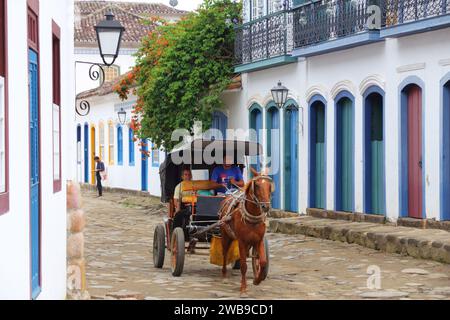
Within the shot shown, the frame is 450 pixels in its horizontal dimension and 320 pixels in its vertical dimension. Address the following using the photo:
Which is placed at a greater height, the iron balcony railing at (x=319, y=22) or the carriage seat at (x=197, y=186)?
the iron balcony railing at (x=319, y=22)

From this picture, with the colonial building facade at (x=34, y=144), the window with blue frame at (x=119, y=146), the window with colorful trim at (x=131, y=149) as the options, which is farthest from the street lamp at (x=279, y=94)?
the window with blue frame at (x=119, y=146)

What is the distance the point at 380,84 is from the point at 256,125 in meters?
6.72

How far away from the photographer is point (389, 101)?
1917 cm

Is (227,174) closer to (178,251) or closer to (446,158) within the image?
(178,251)

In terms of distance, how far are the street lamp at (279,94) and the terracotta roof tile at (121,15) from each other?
90.9 ft

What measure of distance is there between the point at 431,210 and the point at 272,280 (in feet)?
15.7

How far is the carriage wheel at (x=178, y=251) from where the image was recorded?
13677mm

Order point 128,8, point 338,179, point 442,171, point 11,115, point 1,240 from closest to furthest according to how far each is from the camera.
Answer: point 1,240 → point 11,115 → point 442,171 → point 338,179 → point 128,8

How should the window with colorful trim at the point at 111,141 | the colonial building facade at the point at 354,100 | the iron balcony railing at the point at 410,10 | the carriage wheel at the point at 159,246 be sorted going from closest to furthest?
the carriage wheel at the point at 159,246 → the iron balcony railing at the point at 410,10 → the colonial building facade at the point at 354,100 → the window with colorful trim at the point at 111,141

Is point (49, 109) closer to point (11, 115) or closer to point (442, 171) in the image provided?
point (11, 115)

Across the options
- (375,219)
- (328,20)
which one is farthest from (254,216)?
(328,20)

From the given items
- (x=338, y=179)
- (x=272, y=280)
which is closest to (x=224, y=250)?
(x=272, y=280)

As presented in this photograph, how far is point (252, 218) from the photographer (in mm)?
12305

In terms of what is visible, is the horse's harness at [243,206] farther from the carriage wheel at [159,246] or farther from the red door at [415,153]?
the red door at [415,153]
